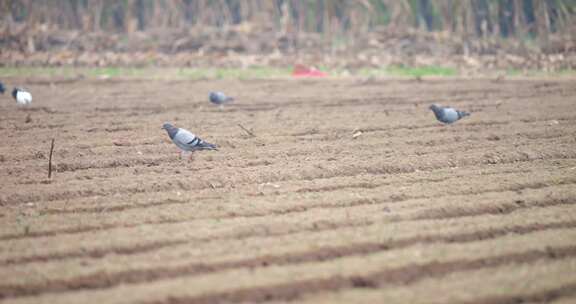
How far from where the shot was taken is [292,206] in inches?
262

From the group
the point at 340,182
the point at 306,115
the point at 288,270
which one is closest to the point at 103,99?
the point at 306,115

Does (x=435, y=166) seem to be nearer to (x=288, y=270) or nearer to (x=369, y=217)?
(x=369, y=217)

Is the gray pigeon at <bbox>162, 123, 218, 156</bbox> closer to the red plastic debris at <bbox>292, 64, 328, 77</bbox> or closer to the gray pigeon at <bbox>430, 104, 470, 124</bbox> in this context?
the gray pigeon at <bbox>430, 104, 470, 124</bbox>

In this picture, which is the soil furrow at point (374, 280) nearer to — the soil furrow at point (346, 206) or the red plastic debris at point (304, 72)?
the soil furrow at point (346, 206)

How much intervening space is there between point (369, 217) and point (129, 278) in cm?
218

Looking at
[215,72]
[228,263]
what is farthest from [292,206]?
[215,72]

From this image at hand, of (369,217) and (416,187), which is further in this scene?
(416,187)

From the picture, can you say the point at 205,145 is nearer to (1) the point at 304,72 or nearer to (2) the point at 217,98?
(2) the point at 217,98

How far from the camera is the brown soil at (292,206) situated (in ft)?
16.5

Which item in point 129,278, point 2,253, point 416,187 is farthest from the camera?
point 416,187

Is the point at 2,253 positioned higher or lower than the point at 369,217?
lower

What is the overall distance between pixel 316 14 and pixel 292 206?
1780 centimetres

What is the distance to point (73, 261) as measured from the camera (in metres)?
5.44

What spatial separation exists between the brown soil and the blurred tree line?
8336 millimetres
